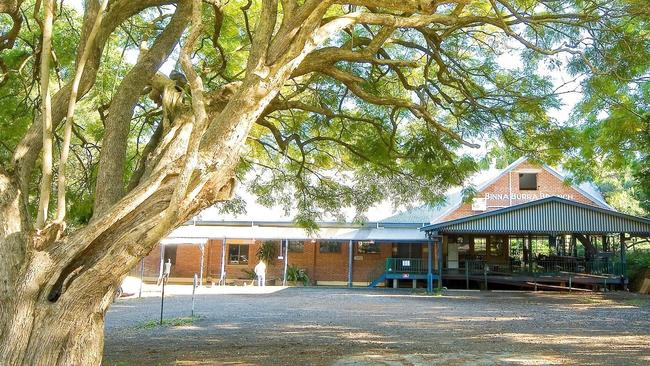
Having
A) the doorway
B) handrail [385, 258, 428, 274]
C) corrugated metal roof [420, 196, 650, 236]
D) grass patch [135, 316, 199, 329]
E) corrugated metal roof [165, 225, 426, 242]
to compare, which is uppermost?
corrugated metal roof [420, 196, 650, 236]

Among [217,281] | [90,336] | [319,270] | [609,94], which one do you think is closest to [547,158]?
[609,94]

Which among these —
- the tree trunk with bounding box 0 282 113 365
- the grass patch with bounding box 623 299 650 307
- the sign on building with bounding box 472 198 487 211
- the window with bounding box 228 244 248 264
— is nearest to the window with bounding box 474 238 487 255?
the sign on building with bounding box 472 198 487 211

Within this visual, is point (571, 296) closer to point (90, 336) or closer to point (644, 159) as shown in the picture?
point (644, 159)

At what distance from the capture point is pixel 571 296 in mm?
24656

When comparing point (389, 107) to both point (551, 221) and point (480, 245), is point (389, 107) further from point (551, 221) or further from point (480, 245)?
point (480, 245)

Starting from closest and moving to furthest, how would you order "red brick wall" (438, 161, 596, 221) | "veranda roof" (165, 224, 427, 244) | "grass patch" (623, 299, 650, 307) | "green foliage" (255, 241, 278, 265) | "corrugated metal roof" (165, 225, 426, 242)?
"grass patch" (623, 299, 650, 307) → "veranda roof" (165, 224, 427, 244) → "corrugated metal roof" (165, 225, 426, 242) → "red brick wall" (438, 161, 596, 221) → "green foliage" (255, 241, 278, 265)

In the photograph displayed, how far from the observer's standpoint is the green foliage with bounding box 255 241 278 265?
34.8 m

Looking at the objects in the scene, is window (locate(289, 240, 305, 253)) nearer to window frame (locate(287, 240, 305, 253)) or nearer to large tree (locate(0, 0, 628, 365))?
window frame (locate(287, 240, 305, 253))

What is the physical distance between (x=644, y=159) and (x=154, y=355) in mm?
13950

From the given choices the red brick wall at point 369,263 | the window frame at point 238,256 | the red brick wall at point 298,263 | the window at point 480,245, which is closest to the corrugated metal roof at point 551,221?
the red brick wall at point 298,263

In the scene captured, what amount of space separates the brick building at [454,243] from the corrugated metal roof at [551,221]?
0.14ft

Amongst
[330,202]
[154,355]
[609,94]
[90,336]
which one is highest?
[609,94]

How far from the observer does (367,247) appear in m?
34.3

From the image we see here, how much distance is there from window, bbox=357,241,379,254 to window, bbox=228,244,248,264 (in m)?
6.97
